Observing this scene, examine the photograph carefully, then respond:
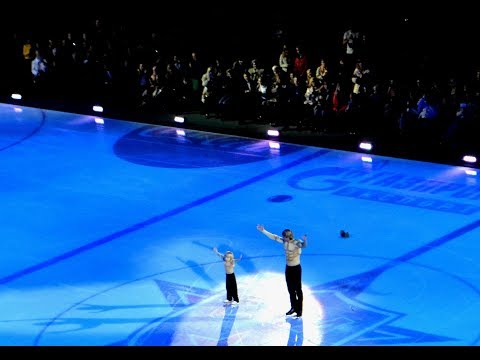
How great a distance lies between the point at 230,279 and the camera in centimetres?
1084

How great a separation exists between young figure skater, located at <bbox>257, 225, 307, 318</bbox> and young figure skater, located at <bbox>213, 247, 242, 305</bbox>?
0.80 m

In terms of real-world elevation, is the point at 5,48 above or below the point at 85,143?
above

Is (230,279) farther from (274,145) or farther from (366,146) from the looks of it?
(274,145)

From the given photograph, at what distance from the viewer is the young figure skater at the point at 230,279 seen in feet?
35.0

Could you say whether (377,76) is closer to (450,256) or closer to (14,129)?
(450,256)

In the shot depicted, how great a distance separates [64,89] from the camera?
25.5 metres

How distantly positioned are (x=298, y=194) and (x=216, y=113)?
6.62m

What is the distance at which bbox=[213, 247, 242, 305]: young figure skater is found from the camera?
10680 millimetres

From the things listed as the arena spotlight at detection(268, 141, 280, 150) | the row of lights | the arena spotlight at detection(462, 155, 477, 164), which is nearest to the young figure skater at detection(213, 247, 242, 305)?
the row of lights

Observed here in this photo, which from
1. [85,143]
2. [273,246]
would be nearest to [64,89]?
[85,143]

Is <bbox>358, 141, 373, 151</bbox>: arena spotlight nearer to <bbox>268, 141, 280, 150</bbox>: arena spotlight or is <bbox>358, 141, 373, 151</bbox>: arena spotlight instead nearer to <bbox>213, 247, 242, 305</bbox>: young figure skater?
<bbox>268, 141, 280, 150</bbox>: arena spotlight

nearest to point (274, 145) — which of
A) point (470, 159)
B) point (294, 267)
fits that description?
point (470, 159)

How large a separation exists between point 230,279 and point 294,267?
3.39ft

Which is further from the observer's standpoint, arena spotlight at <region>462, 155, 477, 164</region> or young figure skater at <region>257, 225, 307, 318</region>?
arena spotlight at <region>462, 155, 477, 164</region>
